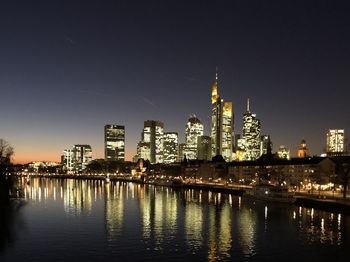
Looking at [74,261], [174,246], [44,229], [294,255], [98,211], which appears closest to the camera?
[74,261]

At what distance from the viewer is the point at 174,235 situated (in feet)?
162

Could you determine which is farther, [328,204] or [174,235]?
[328,204]

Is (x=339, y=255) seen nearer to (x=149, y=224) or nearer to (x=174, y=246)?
(x=174, y=246)

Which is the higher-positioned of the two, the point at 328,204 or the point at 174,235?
the point at 328,204

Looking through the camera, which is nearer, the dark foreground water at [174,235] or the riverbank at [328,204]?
the dark foreground water at [174,235]

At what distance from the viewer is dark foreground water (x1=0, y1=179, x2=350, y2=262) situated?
3994cm

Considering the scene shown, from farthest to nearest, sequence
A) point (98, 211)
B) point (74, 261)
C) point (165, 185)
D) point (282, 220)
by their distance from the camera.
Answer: point (165, 185), point (98, 211), point (282, 220), point (74, 261)

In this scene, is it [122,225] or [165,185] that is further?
[165,185]

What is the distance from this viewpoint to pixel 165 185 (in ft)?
566

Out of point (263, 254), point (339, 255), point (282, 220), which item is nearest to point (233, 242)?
point (263, 254)

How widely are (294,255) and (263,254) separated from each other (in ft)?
9.07

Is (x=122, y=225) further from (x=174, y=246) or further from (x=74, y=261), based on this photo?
(x=74, y=261)

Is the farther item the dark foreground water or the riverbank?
the riverbank

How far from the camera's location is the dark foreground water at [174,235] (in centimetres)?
3994
